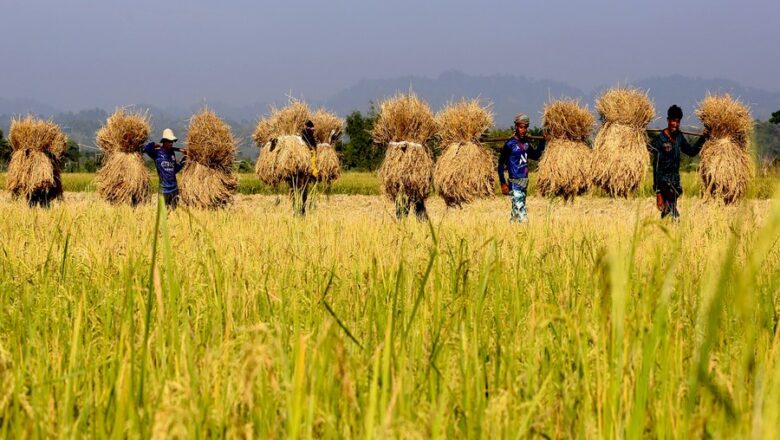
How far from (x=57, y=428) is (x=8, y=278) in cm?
247

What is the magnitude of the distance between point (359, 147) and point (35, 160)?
147 feet

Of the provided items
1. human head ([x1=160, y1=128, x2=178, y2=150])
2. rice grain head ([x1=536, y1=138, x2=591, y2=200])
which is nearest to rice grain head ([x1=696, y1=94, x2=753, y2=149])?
rice grain head ([x1=536, y1=138, x2=591, y2=200])

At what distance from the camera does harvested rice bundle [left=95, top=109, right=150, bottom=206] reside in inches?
583

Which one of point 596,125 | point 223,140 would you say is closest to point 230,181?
point 223,140

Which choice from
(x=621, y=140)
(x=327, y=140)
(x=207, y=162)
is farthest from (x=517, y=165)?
(x=207, y=162)

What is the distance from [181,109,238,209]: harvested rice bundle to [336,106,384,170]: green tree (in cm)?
3446

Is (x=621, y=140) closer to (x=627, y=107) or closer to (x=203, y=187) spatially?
(x=627, y=107)

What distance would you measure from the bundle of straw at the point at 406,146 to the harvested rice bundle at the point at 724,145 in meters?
4.70

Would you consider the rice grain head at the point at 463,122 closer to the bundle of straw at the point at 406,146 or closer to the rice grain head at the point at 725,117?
the bundle of straw at the point at 406,146

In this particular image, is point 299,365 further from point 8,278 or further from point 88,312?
point 8,278

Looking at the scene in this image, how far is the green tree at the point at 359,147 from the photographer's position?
173 ft

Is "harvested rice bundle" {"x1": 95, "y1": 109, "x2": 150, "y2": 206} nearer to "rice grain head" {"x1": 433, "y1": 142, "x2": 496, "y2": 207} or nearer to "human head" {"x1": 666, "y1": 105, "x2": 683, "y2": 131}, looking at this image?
"rice grain head" {"x1": 433, "y1": 142, "x2": 496, "y2": 207}

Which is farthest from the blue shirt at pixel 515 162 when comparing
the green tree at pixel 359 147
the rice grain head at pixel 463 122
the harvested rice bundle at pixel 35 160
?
the green tree at pixel 359 147

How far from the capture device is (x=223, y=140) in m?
15.0
